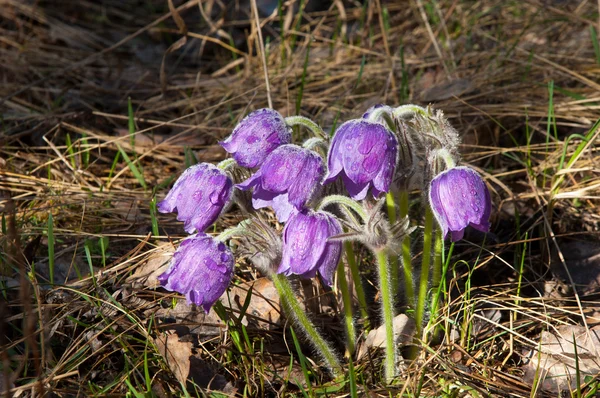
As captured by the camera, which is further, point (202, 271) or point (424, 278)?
point (424, 278)

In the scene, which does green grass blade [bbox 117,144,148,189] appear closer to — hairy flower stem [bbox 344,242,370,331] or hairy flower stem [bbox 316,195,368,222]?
hairy flower stem [bbox 344,242,370,331]

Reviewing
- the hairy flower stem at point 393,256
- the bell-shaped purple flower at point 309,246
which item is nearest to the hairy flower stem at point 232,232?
the bell-shaped purple flower at point 309,246

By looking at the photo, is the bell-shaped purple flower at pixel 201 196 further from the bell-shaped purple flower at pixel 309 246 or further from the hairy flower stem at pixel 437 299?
the hairy flower stem at pixel 437 299

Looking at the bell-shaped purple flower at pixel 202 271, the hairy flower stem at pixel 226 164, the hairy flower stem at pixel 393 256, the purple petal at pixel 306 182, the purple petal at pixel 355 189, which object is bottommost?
the hairy flower stem at pixel 393 256

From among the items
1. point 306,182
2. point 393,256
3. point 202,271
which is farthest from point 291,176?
point 393,256

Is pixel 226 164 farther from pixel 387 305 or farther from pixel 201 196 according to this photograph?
pixel 387 305

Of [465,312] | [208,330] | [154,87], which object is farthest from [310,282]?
[154,87]
